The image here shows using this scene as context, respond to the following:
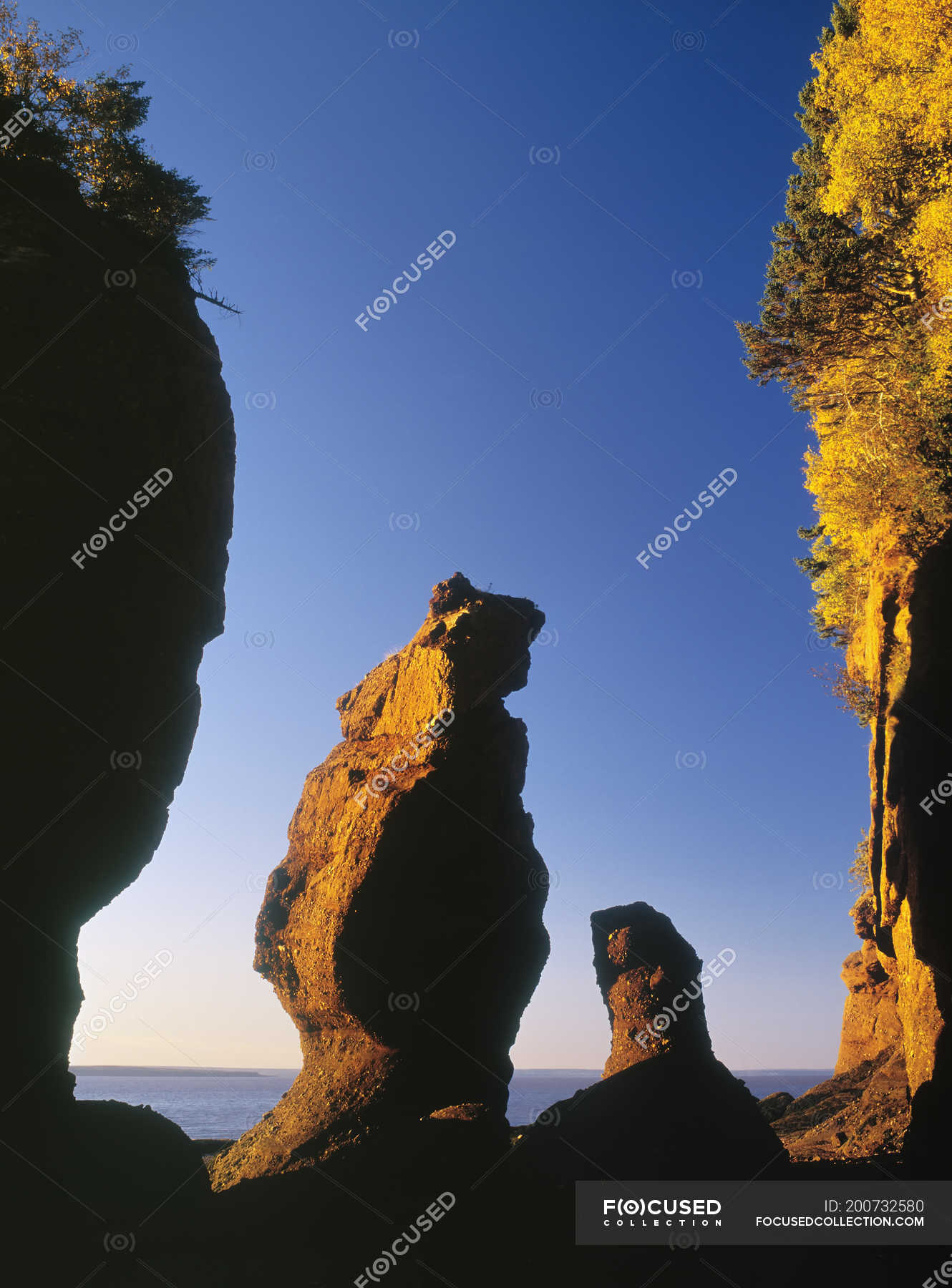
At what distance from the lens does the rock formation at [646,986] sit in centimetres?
2133

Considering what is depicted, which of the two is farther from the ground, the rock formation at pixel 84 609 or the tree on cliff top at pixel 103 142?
the tree on cliff top at pixel 103 142

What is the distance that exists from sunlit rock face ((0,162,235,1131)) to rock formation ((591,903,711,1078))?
44.7ft

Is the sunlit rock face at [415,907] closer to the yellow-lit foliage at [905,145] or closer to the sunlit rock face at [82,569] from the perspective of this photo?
the sunlit rock face at [82,569]

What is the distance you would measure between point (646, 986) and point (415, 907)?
23.4ft

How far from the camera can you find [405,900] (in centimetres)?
2006

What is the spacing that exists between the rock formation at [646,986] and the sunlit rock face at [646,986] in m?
0.02

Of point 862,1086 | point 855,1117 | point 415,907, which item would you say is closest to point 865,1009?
point 862,1086

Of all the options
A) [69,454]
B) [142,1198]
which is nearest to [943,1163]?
[142,1198]

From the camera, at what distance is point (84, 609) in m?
13.6

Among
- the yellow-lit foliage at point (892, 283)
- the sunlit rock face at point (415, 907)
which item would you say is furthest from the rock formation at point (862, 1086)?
the yellow-lit foliage at point (892, 283)

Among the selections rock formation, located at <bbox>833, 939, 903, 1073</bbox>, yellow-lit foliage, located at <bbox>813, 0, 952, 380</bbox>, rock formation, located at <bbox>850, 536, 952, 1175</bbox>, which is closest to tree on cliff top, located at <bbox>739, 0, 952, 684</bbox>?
yellow-lit foliage, located at <bbox>813, 0, 952, 380</bbox>

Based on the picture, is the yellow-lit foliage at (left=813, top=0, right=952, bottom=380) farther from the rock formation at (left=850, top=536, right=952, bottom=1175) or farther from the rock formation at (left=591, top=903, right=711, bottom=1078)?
the rock formation at (left=591, top=903, right=711, bottom=1078)

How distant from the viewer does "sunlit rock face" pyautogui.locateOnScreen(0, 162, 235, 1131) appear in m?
12.6

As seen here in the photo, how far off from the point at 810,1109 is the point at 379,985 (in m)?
21.2
